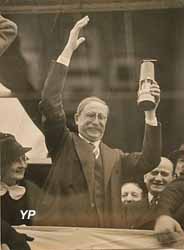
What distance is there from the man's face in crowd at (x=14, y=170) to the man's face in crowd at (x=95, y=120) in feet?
0.91

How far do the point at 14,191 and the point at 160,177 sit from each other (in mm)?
613

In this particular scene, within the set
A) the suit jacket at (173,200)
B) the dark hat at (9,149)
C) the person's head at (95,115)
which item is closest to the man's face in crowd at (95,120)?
the person's head at (95,115)

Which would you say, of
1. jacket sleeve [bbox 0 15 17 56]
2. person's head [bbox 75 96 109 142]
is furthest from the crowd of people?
jacket sleeve [bbox 0 15 17 56]

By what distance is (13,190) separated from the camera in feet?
7.22

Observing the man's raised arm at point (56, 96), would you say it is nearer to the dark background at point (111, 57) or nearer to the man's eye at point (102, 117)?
the dark background at point (111, 57)

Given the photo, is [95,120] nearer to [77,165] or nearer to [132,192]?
[77,165]

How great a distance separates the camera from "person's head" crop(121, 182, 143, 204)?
215cm

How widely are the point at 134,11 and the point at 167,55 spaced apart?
23cm

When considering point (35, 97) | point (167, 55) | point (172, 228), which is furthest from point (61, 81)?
point (172, 228)

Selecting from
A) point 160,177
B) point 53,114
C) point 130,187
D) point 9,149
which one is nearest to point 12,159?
point 9,149

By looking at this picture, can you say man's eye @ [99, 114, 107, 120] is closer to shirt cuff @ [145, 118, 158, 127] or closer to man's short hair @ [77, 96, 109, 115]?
man's short hair @ [77, 96, 109, 115]

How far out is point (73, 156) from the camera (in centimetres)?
221

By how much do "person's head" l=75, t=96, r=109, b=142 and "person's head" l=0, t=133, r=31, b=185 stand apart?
26 centimetres

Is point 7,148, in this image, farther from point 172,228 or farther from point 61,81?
point 172,228
